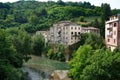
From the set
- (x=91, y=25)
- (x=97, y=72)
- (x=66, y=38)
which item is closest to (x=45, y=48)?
(x=66, y=38)

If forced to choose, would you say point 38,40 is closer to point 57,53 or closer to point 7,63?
point 57,53

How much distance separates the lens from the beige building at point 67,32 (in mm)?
110812

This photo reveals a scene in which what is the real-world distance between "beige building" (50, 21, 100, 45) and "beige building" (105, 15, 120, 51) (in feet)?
96.7

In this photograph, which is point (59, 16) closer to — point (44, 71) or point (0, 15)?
point (0, 15)

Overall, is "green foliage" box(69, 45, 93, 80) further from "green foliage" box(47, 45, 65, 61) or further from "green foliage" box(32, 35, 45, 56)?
"green foliage" box(32, 35, 45, 56)

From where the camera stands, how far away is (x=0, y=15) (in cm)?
16188

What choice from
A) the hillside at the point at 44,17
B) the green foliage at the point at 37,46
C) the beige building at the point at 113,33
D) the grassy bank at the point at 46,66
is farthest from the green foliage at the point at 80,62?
the hillside at the point at 44,17

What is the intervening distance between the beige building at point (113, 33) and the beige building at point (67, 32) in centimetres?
2949

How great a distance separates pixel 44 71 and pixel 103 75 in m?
27.0

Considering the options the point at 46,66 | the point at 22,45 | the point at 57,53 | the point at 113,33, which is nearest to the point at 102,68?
the point at 113,33

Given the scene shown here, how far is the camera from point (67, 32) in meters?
114

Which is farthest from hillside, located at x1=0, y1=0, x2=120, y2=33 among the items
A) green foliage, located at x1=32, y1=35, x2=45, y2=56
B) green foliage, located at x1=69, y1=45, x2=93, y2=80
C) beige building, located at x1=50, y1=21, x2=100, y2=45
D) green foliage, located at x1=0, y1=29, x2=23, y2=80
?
green foliage, located at x1=0, y1=29, x2=23, y2=80

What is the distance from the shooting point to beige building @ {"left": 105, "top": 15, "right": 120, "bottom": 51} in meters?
71.1

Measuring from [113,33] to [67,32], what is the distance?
41259 millimetres
